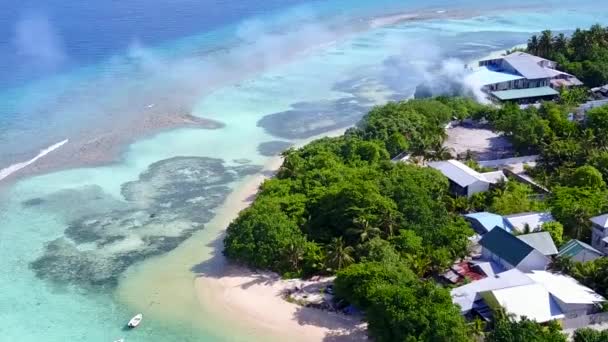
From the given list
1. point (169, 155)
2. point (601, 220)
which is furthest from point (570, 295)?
point (169, 155)

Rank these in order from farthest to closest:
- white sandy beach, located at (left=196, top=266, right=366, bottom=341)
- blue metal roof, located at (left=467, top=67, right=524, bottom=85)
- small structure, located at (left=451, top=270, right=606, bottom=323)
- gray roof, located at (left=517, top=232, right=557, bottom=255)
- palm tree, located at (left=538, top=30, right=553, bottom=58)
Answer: palm tree, located at (left=538, top=30, right=553, bottom=58), blue metal roof, located at (left=467, top=67, right=524, bottom=85), gray roof, located at (left=517, top=232, right=557, bottom=255), white sandy beach, located at (left=196, top=266, right=366, bottom=341), small structure, located at (left=451, top=270, right=606, bottom=323)

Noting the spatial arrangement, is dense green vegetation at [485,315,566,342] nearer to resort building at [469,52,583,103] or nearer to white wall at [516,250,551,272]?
white wall at [516,250,551,272]

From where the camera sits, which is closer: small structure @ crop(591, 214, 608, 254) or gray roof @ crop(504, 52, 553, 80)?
small structure @ crop(591, 214, 608, 254)

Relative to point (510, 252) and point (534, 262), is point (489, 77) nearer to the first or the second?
point (510, 252)

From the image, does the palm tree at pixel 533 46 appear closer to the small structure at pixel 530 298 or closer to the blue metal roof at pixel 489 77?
the blue metal roof at pixel 489 77

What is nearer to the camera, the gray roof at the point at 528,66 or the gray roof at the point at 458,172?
the gray roof at the point at 458,172

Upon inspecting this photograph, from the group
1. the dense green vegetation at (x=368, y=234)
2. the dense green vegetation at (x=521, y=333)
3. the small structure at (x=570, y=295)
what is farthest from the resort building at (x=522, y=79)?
the dense green vegetation at (x=521, y=333)

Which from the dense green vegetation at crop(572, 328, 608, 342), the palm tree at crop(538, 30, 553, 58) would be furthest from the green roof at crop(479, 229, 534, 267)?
the palm tree at crop(538, 30, 553, 58)
